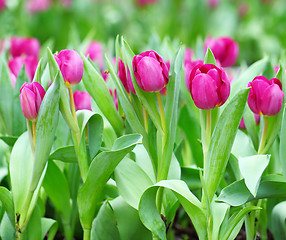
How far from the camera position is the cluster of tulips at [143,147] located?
2.67ft

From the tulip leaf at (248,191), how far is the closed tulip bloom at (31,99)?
34cm

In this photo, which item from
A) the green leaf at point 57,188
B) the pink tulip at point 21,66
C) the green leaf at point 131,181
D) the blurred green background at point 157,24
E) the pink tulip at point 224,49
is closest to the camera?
the green leaf at point 131,181

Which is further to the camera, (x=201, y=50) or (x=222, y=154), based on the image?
(x=201, y=50)

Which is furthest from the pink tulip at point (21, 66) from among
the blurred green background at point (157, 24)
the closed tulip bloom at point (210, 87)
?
the blurred green background at point (157, 24)

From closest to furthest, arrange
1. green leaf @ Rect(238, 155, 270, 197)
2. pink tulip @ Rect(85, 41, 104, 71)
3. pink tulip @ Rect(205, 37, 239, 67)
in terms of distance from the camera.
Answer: green leaf @ Rect(238, 155, 270, 197) → pink tulip @ Rect(205, 37, 239, 67) → pink tulip @ Rect(85, 41, 104, 71)

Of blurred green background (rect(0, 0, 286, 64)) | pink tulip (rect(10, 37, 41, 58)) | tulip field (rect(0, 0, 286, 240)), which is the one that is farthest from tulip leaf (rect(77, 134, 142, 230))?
blurred green background (rect(0, 0, 286, 64))

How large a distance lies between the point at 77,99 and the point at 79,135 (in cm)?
18

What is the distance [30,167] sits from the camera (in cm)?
94

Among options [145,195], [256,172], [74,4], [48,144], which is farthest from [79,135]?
[74,4]

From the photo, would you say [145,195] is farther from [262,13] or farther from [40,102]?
[262,13]

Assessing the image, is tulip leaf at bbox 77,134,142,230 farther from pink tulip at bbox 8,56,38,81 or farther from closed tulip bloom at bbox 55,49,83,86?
pink tulip at bbox 8,56,38,81

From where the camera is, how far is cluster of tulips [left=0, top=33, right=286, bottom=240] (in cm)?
81

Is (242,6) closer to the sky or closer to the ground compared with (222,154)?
closer to the sky

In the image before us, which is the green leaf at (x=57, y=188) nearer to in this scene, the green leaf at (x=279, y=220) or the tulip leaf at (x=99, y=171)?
the tulip leaf at (x=99, y=171)
